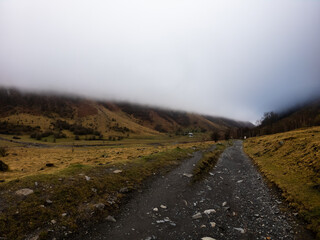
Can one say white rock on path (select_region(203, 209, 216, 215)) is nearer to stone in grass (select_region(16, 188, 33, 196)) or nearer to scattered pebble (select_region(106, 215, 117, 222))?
scattered pebble (select_region(106, 215, 117, 222))

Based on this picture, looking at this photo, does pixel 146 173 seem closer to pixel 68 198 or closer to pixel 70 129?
pixel 68 198

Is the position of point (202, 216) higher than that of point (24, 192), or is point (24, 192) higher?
point (202, 216)

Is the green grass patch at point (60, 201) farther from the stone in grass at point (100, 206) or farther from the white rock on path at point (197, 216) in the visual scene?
the white rock on path at point (197, 216)

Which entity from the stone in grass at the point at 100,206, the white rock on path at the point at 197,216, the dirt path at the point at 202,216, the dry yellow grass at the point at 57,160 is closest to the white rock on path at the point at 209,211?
the dirt path at the point at 202,216

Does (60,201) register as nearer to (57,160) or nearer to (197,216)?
(197,216)

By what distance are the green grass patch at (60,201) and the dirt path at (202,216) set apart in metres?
1.35

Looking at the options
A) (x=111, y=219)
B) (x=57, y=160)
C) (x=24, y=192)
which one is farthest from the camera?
(x=57, y=160)

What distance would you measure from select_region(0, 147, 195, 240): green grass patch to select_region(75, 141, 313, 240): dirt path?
1.35 m

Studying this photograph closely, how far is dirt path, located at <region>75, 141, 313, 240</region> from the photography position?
8516 millimetres

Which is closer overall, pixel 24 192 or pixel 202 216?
pixel 202 216

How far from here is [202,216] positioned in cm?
1041

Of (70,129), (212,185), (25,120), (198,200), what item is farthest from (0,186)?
(25,120)

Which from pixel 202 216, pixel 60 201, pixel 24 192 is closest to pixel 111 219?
pixel 60 201

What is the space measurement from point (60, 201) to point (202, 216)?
980 centimetres
